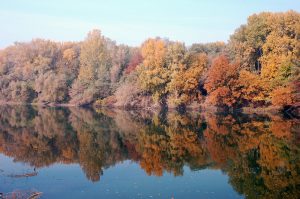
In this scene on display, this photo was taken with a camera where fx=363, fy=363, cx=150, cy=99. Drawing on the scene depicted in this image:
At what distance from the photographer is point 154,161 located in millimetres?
28750

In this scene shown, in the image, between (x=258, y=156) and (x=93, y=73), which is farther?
(x=93, y=73)

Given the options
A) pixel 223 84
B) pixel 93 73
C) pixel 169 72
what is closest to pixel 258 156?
pixel 223 84

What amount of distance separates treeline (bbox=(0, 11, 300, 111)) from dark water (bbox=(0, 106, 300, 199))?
1675 centimetres

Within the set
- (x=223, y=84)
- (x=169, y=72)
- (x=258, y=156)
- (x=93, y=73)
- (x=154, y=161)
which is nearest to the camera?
(x=154, y=161)

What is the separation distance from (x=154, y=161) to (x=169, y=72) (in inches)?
1775

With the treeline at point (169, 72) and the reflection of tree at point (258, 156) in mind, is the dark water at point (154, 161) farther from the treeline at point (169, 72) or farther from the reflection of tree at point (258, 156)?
the treeline at point (169, 72)

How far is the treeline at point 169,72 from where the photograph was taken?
62344mm

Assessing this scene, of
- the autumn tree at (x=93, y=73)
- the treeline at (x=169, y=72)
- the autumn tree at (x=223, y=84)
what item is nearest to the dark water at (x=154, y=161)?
the autumn tree at (x=223, y=84)

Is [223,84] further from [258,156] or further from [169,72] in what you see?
[258,156]

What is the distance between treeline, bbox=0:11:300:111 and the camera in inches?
2454

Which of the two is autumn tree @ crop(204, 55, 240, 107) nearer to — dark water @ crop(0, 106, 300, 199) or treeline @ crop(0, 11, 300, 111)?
treeline @ crop(0, 11, 300, 111)

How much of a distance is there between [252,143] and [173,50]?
4119cm

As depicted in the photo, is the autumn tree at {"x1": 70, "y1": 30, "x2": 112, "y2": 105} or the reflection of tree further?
the autumn tree at {"x1": 70, "y1": 30, "x2": 112, "y2": 105}

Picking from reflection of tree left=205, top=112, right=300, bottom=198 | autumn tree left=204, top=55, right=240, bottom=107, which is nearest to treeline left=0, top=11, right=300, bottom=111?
autumn tree left=204, top=55, right=240, bottom=107
